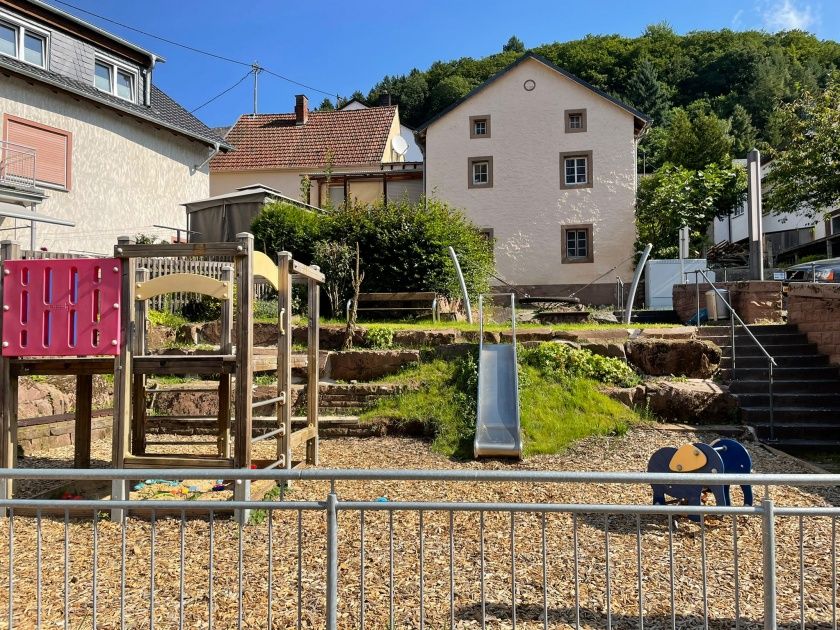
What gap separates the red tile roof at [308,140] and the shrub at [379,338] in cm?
2018

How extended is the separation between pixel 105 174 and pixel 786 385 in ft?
64.6

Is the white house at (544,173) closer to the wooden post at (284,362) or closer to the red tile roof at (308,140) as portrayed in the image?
the red tile roof at (308,140)

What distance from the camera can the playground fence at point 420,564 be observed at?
10.6ft

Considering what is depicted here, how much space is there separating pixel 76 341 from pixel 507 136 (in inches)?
927

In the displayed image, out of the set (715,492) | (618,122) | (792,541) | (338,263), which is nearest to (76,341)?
(715,492)

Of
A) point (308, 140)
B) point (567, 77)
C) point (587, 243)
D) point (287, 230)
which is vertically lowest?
point (287, 230)

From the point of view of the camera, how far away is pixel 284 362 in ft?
22.8

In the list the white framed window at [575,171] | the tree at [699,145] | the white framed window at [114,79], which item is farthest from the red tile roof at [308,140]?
the tree at [699,145]

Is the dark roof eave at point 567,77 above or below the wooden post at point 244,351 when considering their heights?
above

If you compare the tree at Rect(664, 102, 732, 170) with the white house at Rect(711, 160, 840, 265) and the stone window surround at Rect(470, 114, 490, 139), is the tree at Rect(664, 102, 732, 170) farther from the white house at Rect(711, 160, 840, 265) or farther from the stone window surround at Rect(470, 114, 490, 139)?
the stone window surround at Rect(470, 114, 490, 139)

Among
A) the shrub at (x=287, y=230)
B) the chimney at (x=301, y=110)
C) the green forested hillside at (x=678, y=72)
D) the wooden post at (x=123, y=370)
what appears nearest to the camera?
the wooden post at (x=123, y=370)

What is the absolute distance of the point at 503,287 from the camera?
27.5 metres

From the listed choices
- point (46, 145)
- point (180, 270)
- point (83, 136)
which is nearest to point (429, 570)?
point (180, 270)

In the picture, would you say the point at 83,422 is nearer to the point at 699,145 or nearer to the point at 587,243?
the point at 587,243
